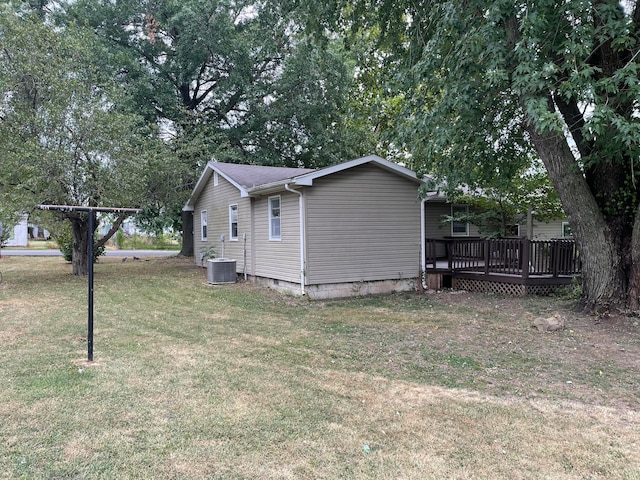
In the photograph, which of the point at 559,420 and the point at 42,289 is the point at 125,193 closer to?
the point at 42,289

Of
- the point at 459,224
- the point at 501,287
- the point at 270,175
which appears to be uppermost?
the point at 270,175

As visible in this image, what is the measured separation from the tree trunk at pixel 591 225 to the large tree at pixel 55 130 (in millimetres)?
10462

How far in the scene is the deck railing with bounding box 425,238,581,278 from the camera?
9984 millimetres

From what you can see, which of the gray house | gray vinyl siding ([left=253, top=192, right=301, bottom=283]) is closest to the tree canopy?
gray vinyl siding ([left=253, top=192, right=301, bottom=283])

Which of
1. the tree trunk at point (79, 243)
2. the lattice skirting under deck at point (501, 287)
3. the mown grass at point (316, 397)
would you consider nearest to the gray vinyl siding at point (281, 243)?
the mown grass at point (316, 397)

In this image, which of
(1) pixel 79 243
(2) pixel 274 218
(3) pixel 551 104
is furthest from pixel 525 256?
(1) pixel 79 243

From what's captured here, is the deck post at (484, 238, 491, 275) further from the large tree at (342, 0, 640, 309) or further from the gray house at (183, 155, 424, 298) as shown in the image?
the large tree at (342, 0, 640, 309)

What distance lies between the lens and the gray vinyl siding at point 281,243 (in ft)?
33.1

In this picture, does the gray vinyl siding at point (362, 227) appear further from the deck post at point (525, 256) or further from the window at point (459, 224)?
the window at point (459, 224)

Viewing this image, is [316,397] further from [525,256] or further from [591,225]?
[525,256]

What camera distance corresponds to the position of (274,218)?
444 inches

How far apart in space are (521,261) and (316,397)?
7763mm

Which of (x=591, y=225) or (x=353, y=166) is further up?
(x=353, y=166)

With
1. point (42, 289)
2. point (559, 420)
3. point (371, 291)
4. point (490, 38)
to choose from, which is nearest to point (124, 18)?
point (42, 289)
